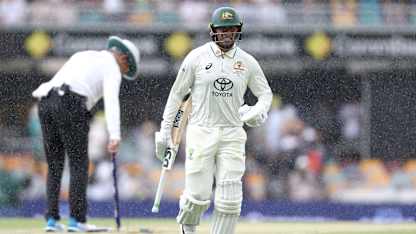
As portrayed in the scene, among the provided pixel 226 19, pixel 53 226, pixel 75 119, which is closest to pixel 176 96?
pixel 226 19

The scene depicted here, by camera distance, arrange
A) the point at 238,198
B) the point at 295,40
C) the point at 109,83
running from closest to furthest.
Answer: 1. the point at 238,198
2. the point at 109,83
3. the point at 295,40

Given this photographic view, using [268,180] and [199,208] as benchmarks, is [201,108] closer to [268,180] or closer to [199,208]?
[199,208]

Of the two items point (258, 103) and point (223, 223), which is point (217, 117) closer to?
point (258, 103)

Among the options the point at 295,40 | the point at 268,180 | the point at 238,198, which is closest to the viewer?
the point at 238,198

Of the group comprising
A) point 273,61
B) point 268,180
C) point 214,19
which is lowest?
point 268,180

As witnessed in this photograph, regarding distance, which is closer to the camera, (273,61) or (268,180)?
(268,180)

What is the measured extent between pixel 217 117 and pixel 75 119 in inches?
102

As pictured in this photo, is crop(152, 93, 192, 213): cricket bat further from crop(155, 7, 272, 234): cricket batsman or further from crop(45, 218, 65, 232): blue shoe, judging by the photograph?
crop(45, 218, 65, 232): blue shoe

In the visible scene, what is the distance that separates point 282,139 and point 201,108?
11048 millimetres

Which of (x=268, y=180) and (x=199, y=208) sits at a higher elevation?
(x=199, y=208)

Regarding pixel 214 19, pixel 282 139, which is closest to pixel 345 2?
pixel 282 139

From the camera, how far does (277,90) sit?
24078 millimetres

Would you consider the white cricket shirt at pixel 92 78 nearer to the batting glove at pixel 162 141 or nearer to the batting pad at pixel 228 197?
the batting glove at pixel 162 141

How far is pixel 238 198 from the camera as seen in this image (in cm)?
986
